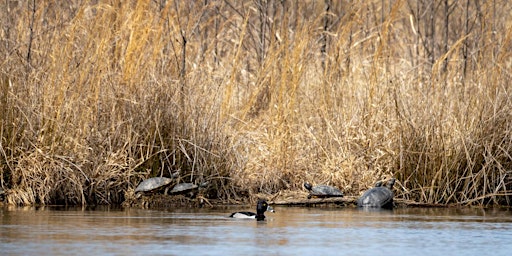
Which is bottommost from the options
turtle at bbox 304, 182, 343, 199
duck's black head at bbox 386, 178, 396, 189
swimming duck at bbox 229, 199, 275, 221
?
swimming duck at bbox 229, 199, 275, 221

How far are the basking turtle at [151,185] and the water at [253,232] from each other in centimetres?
35

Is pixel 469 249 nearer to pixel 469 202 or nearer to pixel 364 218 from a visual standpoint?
pixel 364 218

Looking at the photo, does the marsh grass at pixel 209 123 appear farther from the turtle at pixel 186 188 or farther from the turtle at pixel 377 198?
the turtle at pixel 377 198

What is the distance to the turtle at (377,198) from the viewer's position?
11812 millimetres

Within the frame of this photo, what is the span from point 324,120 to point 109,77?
249 centimetres

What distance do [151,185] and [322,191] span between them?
5.65ft

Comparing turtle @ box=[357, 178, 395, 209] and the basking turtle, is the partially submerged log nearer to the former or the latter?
turtle @ box=[357, 178, 395, 209]

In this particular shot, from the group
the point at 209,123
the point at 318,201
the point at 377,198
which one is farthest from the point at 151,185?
the point at 377,198

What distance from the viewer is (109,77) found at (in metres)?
12.0

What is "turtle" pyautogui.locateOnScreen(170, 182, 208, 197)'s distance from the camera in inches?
470

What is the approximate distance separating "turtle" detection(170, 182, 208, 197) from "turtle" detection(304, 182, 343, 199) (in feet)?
3.45

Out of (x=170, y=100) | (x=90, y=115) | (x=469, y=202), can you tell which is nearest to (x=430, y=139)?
(x=469, y=202)

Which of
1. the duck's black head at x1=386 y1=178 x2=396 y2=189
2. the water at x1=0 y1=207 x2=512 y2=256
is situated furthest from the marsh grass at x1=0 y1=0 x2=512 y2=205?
the water at x1=0 y1=207 x2=512 y2=256

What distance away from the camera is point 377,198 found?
11.8 m
